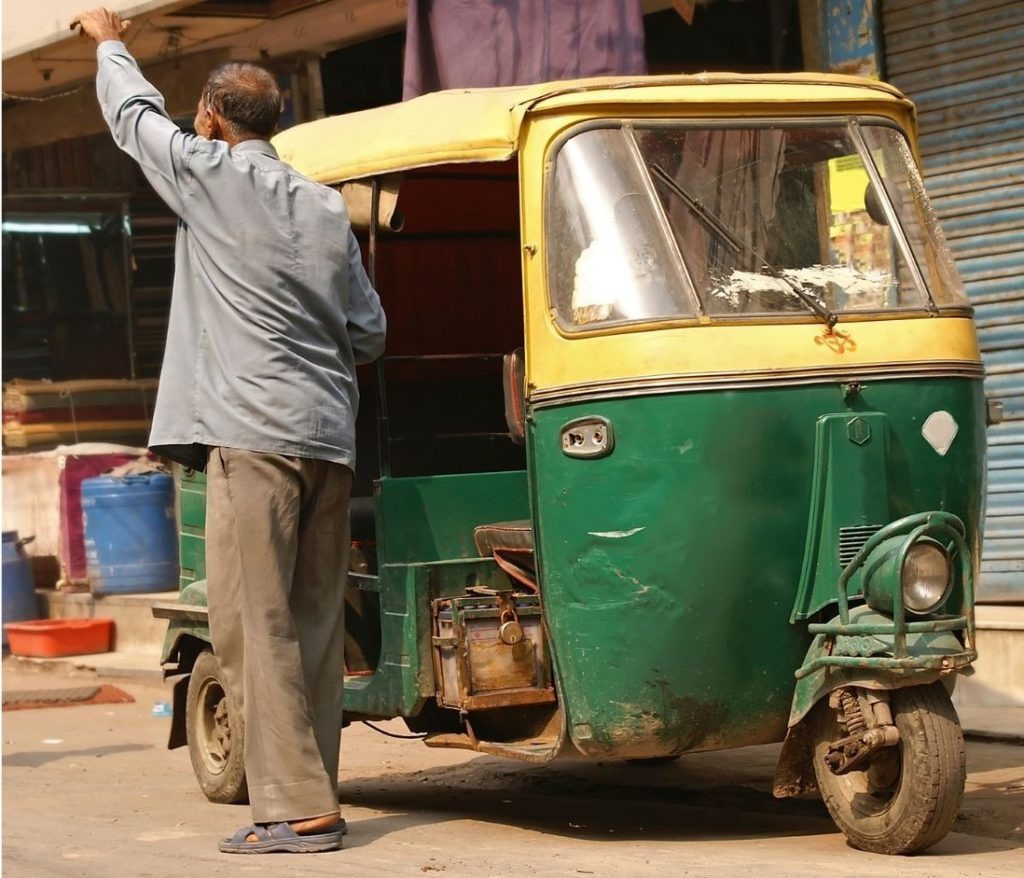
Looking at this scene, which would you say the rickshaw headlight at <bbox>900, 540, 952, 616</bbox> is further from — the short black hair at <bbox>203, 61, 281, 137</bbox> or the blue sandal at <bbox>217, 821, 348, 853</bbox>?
the short black hair at <bbox>203, 61, 281, 137</bbox>

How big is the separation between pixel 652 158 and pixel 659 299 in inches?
18.0

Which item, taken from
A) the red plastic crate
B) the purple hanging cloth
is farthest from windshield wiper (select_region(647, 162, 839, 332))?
the red plastic crate

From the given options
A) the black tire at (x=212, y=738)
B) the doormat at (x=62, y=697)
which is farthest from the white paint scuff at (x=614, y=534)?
the doormat at (x=62, y=697)

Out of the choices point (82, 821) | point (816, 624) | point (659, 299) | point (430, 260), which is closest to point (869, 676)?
point (816, 624)

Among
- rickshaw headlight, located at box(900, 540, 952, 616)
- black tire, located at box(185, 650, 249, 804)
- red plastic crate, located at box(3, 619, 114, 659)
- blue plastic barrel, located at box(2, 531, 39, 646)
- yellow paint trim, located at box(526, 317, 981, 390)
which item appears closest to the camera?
rickshaw headlight, located at box(900, 540, 952, 616)

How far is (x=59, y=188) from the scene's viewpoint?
1504cm

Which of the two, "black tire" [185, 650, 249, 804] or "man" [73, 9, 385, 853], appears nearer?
"man" [73, 9, 385, 853]

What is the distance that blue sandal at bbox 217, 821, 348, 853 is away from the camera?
17.2 ft

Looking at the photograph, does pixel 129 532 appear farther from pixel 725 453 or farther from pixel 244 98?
pixel 725 453

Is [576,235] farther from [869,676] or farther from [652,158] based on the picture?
[869,676]

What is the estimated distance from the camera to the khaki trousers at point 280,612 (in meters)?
5.29

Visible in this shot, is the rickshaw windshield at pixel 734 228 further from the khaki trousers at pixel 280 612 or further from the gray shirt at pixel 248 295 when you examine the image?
the khaki trousers at pixel 280 612

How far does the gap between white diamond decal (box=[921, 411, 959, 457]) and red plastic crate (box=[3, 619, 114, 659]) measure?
800 centimetres

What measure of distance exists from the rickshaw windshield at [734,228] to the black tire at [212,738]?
2120 mm
